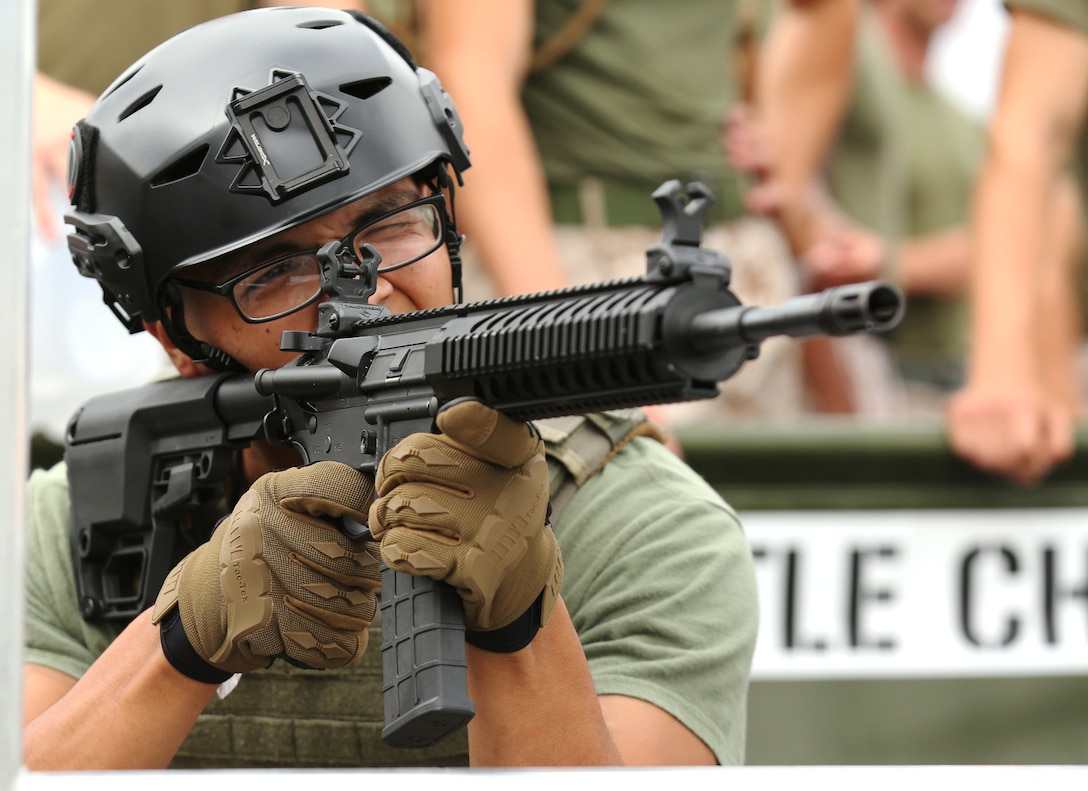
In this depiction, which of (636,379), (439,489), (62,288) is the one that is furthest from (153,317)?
(62,288)

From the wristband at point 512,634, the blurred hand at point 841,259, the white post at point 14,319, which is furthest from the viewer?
the blurred hand at point 841,259

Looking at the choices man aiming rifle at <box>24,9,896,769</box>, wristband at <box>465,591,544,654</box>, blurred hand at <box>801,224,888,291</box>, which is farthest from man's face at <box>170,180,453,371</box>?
blurred hand at <box>801,224,888,291</box>

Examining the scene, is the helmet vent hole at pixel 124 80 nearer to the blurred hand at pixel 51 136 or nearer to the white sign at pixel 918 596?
the blurred hand at pixel 51 136

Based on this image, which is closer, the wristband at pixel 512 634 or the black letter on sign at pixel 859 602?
the wristband at pixel 512 634

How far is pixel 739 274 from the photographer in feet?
12.8

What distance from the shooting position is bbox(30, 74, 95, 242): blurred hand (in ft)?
10.9

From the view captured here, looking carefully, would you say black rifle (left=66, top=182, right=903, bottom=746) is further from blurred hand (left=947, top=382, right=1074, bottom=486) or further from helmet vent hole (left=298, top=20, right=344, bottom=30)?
blurred hand (left=947, top=382, right=1074, bottom=486)

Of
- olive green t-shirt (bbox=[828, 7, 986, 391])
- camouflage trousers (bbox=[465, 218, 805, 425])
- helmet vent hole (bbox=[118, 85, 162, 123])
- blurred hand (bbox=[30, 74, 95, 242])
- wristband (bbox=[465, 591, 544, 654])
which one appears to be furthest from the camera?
olive green t-shirt (bbox=[828, 7, 986, 391])

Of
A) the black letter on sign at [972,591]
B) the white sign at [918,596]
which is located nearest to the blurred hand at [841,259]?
the white sign at [918,596]

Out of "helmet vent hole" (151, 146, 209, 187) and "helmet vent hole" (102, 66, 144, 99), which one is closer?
"helmet vent hole" (151, 146, 209, 187)

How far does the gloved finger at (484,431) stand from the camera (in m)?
1.56

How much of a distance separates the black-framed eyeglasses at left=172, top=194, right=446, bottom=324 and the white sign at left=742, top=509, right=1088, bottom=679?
6.59 feet

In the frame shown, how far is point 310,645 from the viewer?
5.74ft

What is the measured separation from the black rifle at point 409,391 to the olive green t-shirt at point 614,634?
0.29 feet
